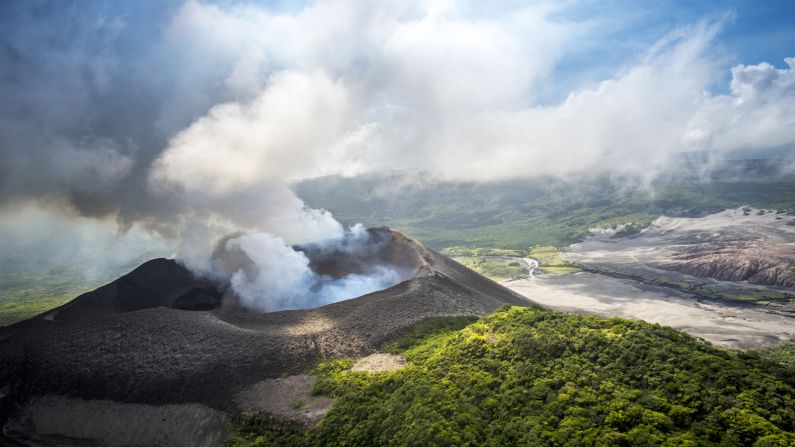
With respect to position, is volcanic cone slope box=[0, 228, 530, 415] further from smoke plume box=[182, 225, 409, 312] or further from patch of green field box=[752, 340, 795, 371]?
patch of green field box=[752, 340, 795, 371]

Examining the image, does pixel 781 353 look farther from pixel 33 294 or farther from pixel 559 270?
pixel 33 294

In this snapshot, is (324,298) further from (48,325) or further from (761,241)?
(761,241)

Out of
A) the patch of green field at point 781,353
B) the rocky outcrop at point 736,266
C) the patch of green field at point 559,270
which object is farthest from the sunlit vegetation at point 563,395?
the rocky outcrop at point 736,266

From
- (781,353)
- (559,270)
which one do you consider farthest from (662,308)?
(559,270)

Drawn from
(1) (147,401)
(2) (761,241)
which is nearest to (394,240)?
(1) (147,401)

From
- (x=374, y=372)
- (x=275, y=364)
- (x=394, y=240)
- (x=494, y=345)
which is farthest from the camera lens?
(x=394, y=240)

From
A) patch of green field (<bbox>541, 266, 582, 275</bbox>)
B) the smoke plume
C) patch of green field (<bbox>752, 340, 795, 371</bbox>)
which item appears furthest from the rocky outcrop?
the smoke plume
